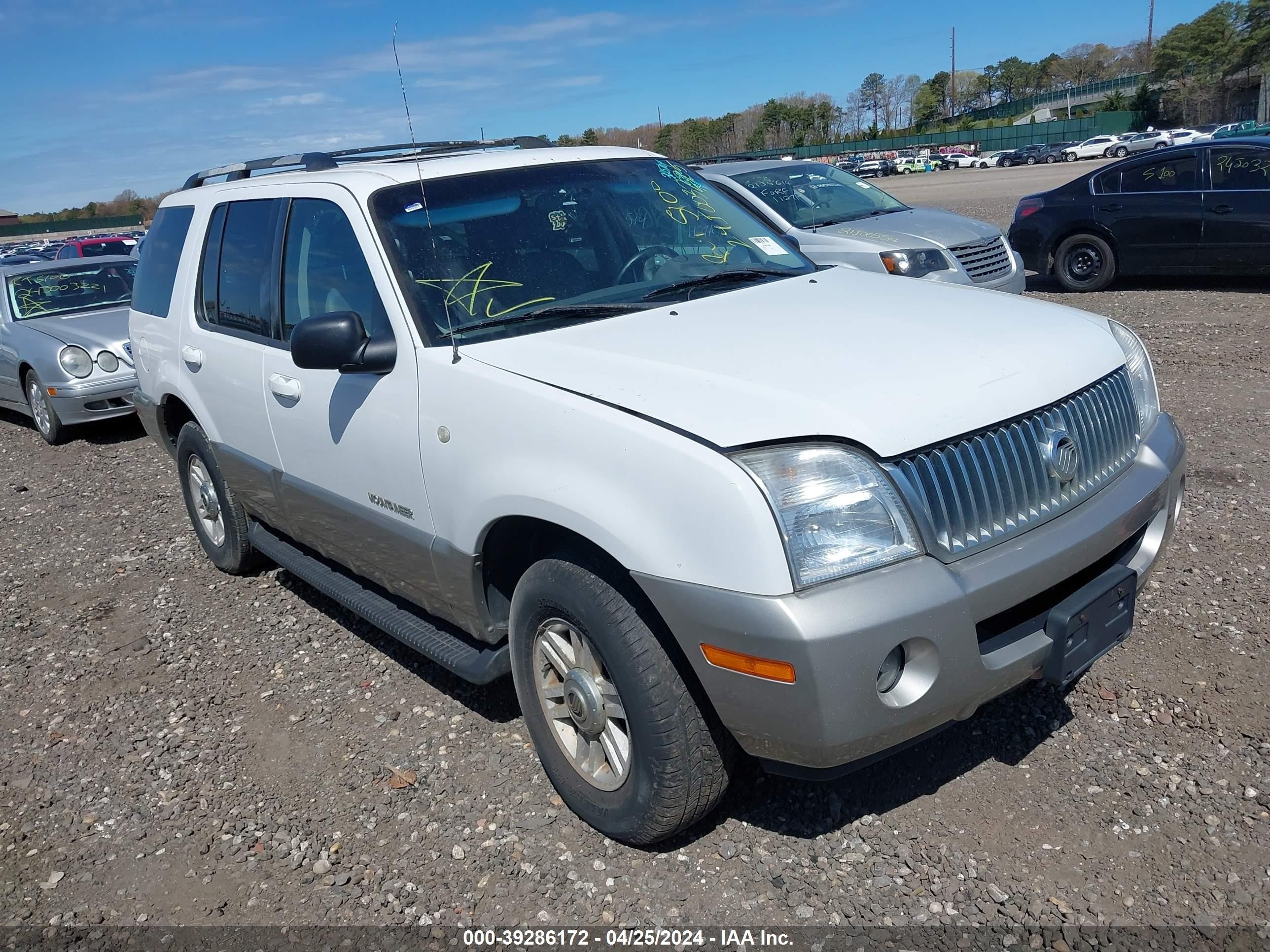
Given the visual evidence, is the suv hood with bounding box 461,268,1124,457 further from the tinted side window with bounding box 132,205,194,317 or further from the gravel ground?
the tinted side window with bounding box 132,205,194,317

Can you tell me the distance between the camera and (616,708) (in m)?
2.83

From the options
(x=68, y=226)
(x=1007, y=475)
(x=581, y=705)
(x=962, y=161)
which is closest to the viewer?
(x=1007, y=475)

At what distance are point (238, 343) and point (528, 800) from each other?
2384 mm

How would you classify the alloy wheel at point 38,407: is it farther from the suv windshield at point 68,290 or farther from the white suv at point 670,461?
the white suv at point 670,461

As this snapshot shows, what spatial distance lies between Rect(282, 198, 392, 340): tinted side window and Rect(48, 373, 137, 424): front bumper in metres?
6.01

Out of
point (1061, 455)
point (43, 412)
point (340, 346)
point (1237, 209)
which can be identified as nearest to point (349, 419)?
point (340, 346)

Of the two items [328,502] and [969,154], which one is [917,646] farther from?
[969,154]

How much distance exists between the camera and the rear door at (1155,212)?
408 inches

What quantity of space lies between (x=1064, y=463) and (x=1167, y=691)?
125 centimetres

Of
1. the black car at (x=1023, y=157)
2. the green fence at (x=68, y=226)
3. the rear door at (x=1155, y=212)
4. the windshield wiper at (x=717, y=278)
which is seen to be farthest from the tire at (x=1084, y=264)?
the green fence at (x=68, y=226)

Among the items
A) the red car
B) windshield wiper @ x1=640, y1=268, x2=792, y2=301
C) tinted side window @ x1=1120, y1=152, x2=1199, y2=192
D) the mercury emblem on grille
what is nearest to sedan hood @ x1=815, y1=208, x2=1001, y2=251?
tinted side window @ x1=1120, y1=152, x2=1199, y2=192

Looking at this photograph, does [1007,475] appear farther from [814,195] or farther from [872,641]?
[814,195]

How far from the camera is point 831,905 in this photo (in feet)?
8.89

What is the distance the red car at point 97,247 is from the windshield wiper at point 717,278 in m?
20.6
